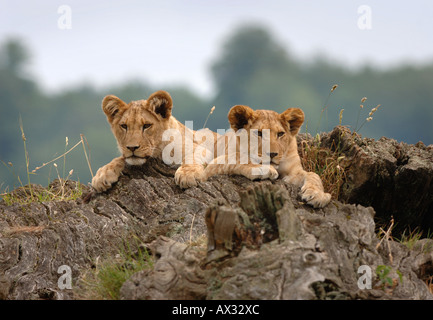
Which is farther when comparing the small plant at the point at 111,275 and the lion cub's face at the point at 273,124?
the lion cub's face at the point at 273,124

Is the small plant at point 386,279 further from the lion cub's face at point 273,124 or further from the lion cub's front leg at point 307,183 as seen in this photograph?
the lion cub's face at point 273,124

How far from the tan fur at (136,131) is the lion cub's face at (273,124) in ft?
Result: 2.51

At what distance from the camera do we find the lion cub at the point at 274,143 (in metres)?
6.53

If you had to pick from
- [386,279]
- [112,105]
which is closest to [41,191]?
[112,105]

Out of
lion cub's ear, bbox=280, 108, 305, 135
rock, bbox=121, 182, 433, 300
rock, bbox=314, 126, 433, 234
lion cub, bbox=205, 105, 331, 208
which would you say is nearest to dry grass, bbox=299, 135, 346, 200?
rock, bbox=314, 126, 433, 234

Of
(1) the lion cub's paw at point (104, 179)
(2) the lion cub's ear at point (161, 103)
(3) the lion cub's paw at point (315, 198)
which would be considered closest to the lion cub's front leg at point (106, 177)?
(1) the lion cub's paw at point (104, 179)

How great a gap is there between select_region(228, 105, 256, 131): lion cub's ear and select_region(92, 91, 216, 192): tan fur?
2.23ft

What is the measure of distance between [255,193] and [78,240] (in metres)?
2.42

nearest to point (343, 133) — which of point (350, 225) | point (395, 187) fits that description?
point (395, 187)

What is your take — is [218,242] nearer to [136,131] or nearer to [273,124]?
[273,124]

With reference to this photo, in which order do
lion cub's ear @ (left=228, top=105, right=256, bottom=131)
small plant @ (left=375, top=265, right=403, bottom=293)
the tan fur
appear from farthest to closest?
the tan fur < lion cub's ear @ (left=228, top=105, right=256, bottom=131) < small plant @ (left=375, top=265, right=403, bottom=293)

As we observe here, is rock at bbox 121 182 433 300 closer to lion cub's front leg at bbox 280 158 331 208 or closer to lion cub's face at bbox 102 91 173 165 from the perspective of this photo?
lion cub's front leg at bbox 280 158 331 208

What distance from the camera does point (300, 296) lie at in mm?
3928

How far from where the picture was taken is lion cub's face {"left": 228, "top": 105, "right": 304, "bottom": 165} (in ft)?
21.7
